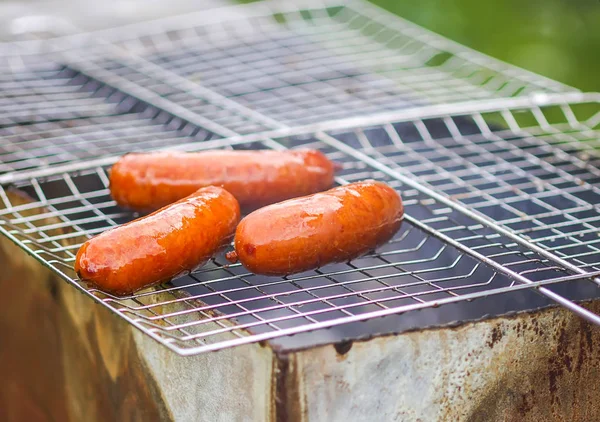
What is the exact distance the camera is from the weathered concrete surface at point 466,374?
2.56m

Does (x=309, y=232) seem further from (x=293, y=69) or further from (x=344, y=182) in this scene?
(x=293, y=69)

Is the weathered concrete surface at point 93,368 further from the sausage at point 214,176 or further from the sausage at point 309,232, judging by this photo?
the sausage at point 214,176

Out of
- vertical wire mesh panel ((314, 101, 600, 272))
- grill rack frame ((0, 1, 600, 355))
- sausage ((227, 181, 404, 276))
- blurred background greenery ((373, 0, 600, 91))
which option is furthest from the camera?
blurred background greenery ((373, 0, 600, 91))

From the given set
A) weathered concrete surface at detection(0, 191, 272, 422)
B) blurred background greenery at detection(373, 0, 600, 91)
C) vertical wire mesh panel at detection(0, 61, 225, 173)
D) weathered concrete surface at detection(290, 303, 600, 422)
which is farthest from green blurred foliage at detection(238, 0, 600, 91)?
weathered concrete surface at detection(0, 191, 272, 422)

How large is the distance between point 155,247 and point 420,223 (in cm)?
113

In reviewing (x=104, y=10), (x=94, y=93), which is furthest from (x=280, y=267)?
(x=104, y=10)

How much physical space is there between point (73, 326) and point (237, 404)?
1.42 meters

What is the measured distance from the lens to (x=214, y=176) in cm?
343

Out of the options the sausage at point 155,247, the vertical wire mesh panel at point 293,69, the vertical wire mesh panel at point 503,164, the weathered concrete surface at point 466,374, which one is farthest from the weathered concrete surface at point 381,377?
the vertical wire mesh panel at point 293,69

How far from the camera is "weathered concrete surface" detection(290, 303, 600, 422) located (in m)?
2.56

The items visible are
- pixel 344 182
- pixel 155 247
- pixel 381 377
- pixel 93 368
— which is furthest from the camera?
pixel 344 182

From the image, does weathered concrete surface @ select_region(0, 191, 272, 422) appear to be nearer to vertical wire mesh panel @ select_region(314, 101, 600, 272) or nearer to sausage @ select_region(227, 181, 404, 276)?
sausage @ select_region(227, 181, 404, 276)

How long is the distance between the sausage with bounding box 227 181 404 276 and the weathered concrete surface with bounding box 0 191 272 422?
35 centimetres

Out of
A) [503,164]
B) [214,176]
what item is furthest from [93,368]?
[503,164]
